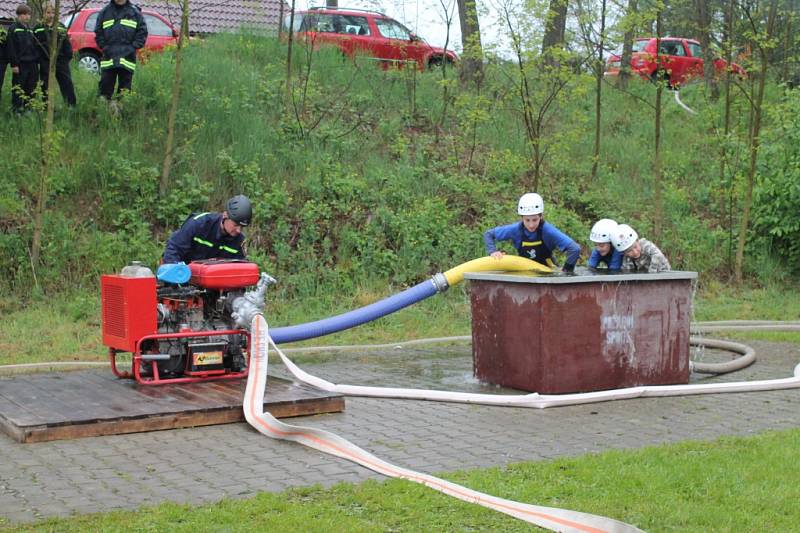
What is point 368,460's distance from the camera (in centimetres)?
637

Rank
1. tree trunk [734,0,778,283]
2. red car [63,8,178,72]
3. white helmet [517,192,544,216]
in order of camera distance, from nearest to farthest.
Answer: white helmet [517,192,544,216], tree trunk [734,0,778,283], red car [63,8,178,72]

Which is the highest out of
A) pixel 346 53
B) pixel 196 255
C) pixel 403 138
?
pixel 346 53

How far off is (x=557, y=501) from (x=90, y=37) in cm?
1619

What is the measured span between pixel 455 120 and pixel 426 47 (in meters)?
2.60

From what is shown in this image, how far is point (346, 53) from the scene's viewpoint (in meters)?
21.2

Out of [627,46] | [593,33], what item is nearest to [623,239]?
[593,33]

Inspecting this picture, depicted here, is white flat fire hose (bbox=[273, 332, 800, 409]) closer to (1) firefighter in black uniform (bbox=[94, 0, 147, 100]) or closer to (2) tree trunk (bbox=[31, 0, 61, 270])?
(2) tree trunk (bbox=[31, 0, 61, 270])

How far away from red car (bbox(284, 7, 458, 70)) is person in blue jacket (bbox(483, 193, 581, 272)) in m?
9.97

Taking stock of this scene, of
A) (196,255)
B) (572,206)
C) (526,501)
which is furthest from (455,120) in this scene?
(526,501)

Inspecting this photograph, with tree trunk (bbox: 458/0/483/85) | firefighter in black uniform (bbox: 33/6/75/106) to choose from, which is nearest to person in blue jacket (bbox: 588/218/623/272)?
firefighter in black uniform (bbox: 33/6/75/106)

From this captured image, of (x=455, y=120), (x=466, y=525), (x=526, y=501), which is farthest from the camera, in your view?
(x=455, y=120)

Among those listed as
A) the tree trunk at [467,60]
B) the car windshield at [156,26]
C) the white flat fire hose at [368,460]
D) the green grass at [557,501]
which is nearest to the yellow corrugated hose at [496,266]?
the white flat fire hose at [368,460]

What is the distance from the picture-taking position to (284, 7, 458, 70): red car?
2033 cm

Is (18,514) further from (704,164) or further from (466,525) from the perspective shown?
(704,164)
